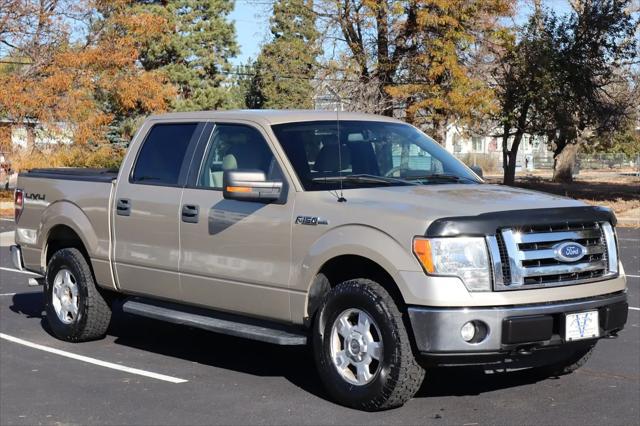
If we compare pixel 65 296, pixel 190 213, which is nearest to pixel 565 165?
pixel 65 296

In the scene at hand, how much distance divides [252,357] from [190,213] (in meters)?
1.47

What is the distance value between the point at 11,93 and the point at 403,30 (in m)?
12.3

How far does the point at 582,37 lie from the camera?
110ft

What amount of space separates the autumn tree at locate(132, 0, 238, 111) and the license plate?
43.3 meters

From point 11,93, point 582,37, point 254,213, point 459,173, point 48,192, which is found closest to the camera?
point 254,213

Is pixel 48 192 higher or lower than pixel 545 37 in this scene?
lower

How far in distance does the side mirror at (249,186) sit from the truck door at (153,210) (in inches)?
37.0

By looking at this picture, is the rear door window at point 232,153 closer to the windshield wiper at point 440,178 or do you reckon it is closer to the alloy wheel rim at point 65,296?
the windshield wiper at point 440,178

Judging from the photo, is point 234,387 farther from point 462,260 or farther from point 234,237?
point 462,260

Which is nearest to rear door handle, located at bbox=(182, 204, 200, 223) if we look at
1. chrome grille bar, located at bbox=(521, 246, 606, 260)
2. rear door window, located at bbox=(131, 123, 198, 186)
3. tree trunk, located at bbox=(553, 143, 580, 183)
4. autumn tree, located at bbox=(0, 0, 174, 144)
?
rear door window, located at bbox=(131, 123, 198, 186)

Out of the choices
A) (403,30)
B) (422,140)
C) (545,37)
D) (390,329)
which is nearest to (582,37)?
(545,37)

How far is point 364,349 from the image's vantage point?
613 cm

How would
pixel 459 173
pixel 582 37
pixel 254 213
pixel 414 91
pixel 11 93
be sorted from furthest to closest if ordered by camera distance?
1. pixel 582 37
2. pixel 414 91
3. pixel 11 93
4. pixel 459 173
5. pixel 254 213

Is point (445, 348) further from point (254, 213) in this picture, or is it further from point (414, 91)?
point (414, 91)
